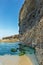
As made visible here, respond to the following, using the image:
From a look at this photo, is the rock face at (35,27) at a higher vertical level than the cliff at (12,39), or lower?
higher

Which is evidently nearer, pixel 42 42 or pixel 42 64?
pixel 42 64

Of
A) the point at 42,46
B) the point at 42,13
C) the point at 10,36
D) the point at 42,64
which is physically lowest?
the point at 10,36

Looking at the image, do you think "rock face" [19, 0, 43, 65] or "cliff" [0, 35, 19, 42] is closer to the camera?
"rock face" [19, 0, 43, 65]

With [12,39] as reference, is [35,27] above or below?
above

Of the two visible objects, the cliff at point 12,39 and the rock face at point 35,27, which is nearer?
the rock face at point 35,27

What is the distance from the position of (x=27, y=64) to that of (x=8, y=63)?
71.3 inches

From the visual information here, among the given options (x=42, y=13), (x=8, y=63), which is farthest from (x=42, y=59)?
(x=42, y=13)

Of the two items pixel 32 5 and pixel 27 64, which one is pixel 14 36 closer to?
pixel 32 5

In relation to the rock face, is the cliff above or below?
below

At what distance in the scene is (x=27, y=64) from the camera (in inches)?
522

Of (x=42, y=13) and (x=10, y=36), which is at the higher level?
(x=42, y=13)

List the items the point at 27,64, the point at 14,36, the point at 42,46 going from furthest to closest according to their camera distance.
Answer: the point at 14,36, the point at 27,64, the point at 42,46

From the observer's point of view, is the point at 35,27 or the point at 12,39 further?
the point at 12,39

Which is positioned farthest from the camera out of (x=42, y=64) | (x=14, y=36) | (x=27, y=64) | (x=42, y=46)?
(x=14, y=36)
